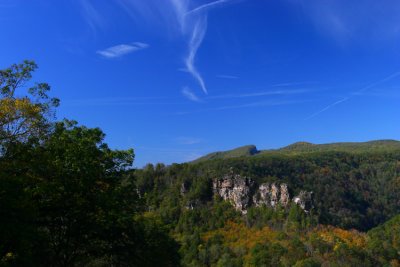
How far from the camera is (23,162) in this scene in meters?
21.9

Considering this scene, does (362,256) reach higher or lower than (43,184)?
lower

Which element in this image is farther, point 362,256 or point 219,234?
point 219,234

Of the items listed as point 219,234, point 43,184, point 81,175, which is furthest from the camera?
point 219,234

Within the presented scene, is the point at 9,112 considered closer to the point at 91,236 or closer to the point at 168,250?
the point at 91,236

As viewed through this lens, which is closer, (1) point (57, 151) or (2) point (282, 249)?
(1) point (57, 151)

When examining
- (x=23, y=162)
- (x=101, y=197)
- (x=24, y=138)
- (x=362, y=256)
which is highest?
(x=24, y=138)

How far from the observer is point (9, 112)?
2205 cm

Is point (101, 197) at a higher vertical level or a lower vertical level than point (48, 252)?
higher

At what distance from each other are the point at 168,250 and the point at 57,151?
114ft

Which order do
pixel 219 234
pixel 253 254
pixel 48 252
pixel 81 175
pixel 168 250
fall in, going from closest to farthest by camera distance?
pixel 81 175 → pixel 48 252 → pixel 168 250 → pixel 253 254 → pixel 219 234

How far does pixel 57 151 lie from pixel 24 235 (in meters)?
6.26

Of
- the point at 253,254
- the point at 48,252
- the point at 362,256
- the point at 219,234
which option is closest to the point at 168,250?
the point at 48,252

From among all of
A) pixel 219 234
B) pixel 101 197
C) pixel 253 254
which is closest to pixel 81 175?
pixel 101 197

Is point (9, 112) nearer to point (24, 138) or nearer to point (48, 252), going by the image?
point (24, 138)
